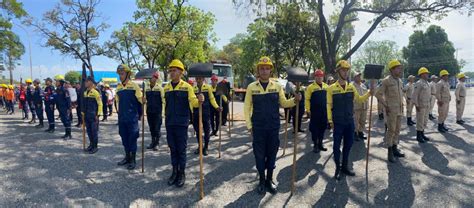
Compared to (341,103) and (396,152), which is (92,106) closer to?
(341,103)

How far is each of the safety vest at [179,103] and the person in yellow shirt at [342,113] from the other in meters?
2.48

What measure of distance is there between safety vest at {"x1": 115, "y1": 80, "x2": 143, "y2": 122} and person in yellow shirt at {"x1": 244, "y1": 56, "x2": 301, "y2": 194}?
2489 mm

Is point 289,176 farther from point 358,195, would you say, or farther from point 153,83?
point 153,83

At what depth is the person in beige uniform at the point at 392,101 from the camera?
19.2ft

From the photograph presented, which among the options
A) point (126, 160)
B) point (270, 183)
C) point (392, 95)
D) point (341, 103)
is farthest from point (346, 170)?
point (126, 160)

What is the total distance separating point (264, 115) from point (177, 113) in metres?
1.47

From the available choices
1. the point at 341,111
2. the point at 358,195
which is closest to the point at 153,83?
the point at 341,111

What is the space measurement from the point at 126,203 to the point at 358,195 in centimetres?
347

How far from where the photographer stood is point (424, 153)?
253 inches

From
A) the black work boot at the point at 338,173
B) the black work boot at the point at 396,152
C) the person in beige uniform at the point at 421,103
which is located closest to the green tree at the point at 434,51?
the person in beige uniform at the point at 421,103

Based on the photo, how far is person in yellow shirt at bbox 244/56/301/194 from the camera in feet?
14.2

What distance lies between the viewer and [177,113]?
4703mm

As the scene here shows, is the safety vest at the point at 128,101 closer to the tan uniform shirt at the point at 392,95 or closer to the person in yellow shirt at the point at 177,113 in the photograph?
the person in yellow shirt at the point at 177,113

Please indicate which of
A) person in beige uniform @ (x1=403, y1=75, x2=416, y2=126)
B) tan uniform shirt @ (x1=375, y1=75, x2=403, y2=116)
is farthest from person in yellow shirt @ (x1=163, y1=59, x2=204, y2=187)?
person in beige uniform @ (x1=403, y1=75, x2=416, y2=126)
